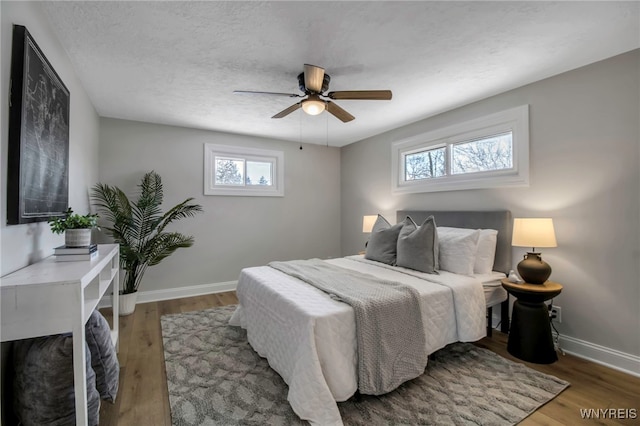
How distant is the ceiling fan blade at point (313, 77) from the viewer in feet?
6.63

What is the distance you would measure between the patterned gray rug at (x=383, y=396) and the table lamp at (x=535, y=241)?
71cm

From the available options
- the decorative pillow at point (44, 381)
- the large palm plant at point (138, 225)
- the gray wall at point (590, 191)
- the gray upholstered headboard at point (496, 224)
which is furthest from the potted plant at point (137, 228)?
the gray wall at point (590, 191)

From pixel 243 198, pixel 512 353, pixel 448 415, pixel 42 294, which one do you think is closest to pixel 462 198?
pixel 512 353

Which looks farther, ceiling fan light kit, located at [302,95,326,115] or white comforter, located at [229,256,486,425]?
ceiling fan light kit, located at [302,95,326,115]

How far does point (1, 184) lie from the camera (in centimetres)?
128

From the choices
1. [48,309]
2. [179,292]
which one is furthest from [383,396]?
[179,292]

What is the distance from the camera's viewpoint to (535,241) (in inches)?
91.4

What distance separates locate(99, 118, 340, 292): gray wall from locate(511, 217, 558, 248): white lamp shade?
328 centimetres

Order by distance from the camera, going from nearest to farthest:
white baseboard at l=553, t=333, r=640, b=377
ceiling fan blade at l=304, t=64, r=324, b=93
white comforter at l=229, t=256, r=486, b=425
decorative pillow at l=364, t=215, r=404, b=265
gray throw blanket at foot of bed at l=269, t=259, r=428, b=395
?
white comforter at l=229, t=256, r=486, b=425, gray throw blanket at foot of bed at l=269, t=259, r=428, b=395, ceiling fan blade at l=304, t=64, r=324, b=93, white baseboard at l=553, t=333, r=640, b=377, decorative pillow at l=364, t=215, r=404, b=265

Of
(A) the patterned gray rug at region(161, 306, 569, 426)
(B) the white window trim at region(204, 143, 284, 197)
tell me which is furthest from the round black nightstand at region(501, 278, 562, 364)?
(B) the white window trim at region(204, 143, 284, 197)

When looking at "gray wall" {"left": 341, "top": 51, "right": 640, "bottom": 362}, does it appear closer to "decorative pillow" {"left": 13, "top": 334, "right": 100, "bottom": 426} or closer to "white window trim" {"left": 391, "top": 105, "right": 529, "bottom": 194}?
"white window trim" {"left": 391, "top": 105, "right": 529, "bottom": 194}

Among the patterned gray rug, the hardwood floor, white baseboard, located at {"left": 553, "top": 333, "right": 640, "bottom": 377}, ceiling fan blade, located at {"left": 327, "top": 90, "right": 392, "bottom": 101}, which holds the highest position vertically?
ceiling fan blade, located at {"left": 327, "top": 90, "right": 392, "bottom": 101}

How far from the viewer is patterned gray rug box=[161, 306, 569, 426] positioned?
166 centimetres

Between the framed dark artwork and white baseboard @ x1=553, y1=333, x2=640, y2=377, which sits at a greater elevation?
the framed dark artwork
